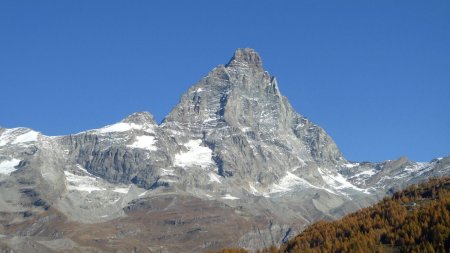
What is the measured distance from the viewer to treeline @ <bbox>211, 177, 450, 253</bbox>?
81625 mm

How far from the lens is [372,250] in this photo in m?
83.3

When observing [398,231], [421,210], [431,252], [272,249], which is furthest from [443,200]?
[272,249]

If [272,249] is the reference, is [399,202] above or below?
above

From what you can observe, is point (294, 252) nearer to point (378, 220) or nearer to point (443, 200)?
point (378, 220)

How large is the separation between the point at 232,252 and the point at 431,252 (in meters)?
36.2

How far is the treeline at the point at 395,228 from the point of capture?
8162 centimetres

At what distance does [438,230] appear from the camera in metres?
80.3

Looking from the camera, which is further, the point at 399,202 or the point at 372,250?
the point at 399,202

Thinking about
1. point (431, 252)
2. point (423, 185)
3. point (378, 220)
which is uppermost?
point (423, 185)

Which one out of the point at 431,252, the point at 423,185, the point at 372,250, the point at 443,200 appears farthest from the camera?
the point at 423,185

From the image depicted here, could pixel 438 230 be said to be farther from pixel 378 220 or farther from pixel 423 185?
pixel 423 185

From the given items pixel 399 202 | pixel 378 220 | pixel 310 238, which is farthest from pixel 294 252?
pixel 399 202

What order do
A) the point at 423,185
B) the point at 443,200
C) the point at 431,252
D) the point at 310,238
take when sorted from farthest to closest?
the point at 423,185, the point at 310,238, the point at 443,200, the point at 431,252

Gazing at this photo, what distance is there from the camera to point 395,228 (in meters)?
88.6
